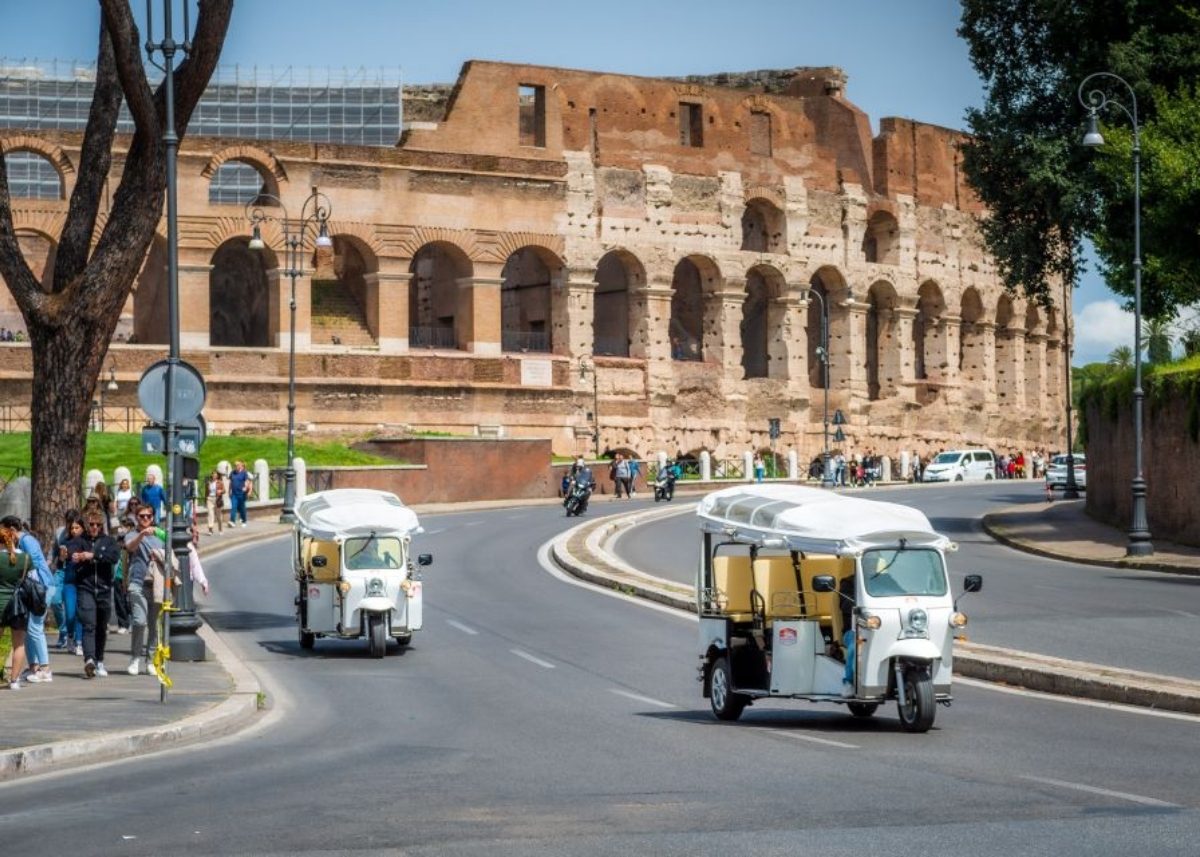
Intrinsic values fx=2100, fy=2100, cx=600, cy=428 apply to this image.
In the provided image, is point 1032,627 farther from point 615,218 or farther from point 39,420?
point 615,218

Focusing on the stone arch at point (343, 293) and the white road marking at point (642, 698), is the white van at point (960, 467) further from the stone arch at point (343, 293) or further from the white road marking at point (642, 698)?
the white road marking at point (642, 698)

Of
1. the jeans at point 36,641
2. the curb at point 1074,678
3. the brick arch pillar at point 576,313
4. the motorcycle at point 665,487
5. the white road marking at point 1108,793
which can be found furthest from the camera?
the brick arch pillar at point 576,313

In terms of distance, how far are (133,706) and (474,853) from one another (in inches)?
317

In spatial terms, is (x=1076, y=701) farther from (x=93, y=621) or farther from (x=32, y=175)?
(x=32, y=175)

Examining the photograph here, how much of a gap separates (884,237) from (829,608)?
231 ft

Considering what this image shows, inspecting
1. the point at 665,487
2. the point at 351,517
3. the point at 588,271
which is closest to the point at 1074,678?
the point at 351,517

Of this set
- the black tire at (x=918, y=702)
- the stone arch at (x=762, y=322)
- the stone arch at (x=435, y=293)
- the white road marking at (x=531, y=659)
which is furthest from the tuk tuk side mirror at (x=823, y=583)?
the stone arch at (x=762, y=322)

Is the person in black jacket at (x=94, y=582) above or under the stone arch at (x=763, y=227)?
under

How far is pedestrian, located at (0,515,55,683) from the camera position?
19.3 metres

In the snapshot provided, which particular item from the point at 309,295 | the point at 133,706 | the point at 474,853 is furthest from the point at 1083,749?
the point at 309,295

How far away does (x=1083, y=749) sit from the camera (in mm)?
14070

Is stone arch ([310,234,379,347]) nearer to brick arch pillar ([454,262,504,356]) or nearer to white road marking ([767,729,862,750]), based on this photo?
brick arch pillar ([454,262,504,356])

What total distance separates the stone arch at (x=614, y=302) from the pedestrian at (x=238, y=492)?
2929 centimetres

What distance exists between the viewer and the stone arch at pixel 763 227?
80125mm
